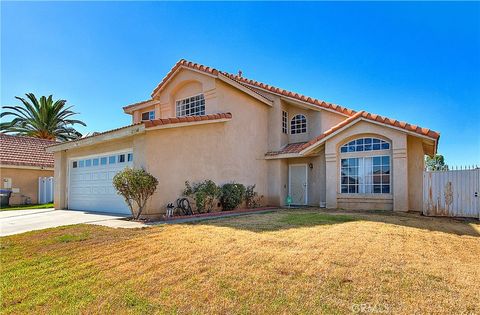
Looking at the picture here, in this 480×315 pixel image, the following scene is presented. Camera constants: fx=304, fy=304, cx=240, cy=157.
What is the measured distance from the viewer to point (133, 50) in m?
16.2

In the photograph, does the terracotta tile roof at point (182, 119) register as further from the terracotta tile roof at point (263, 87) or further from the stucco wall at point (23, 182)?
the stucco wall at point (23, 182)

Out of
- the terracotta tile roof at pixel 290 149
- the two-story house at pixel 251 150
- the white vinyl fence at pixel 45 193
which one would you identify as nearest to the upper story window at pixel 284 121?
the two-story house at pixel 251 150

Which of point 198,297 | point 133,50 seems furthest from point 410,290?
point 133,50

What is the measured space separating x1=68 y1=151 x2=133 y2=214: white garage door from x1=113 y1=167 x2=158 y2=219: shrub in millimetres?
1958

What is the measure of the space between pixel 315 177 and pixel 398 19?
877 centimetres

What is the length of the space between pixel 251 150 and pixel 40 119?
2890cm

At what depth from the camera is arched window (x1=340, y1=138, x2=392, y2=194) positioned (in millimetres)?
14781

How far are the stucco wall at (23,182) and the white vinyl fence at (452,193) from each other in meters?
26.2

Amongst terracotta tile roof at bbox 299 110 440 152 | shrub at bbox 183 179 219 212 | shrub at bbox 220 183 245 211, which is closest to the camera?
shrub at bbox 183 179 219 212

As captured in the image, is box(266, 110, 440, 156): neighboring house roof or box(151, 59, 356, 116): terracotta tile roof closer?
box(266, 110, 440, 156): neighboring house roof

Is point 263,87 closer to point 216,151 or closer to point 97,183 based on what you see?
point 216,151

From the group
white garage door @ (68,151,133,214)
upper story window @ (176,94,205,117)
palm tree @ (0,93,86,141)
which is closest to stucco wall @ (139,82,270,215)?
upper story window @ (176,94,205,117)

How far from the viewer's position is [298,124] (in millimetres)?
19328

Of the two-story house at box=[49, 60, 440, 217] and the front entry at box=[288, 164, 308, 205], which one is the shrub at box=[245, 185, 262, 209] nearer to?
the two-story house at box=[49, 60, 440, 217]
